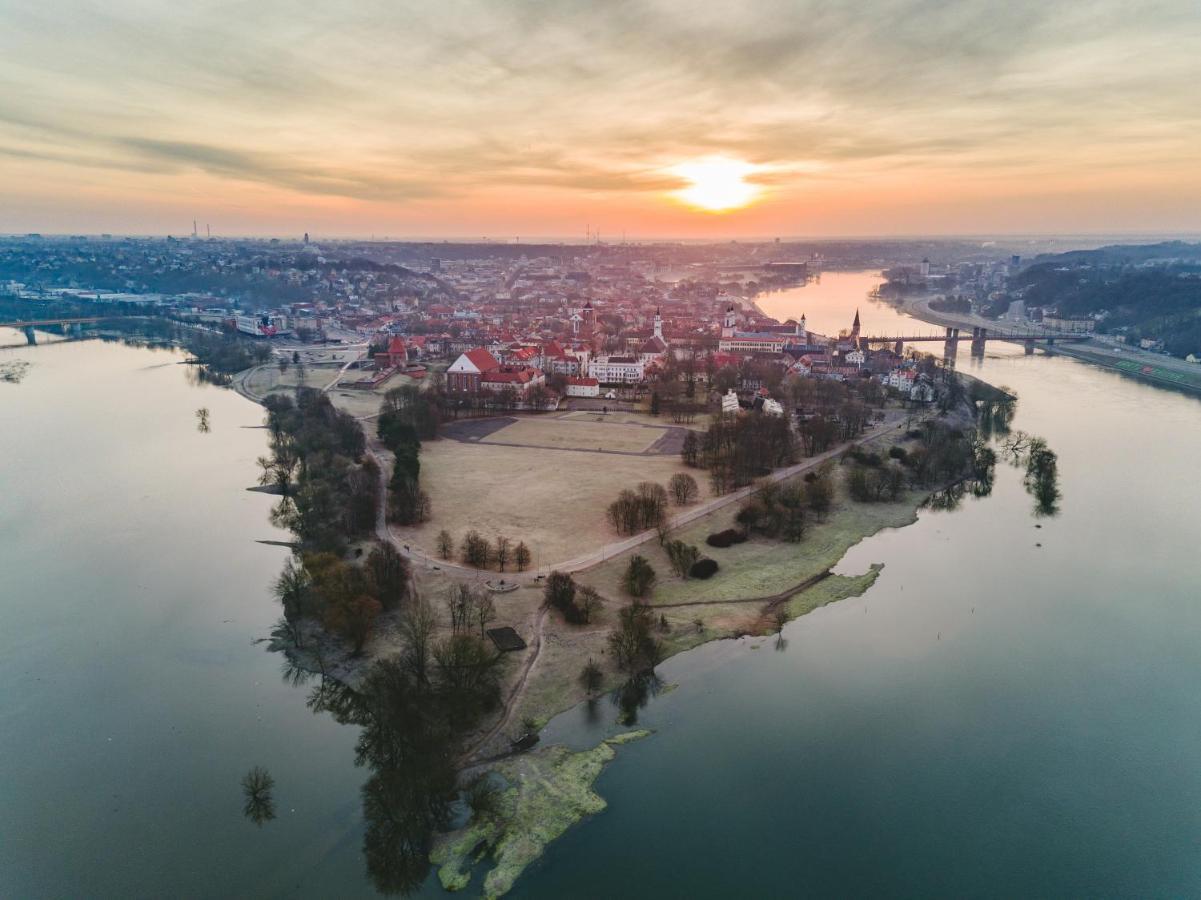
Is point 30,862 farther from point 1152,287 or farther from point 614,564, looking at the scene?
point 1152,287

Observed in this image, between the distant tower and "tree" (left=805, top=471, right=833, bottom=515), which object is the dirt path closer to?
"tree" (left=805, top=471, right=833, bottom=515)

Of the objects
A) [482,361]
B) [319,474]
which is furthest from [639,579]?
[482,361]

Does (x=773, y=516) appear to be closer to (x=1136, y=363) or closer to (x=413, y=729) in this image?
(x=413, y=729)

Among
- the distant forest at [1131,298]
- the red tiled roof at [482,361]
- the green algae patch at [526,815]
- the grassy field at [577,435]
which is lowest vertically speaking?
the green algae patch at [526,815]

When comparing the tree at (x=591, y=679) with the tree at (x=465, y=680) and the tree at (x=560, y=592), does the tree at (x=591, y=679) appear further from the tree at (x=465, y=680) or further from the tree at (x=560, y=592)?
the tree at (x=560, y=592)

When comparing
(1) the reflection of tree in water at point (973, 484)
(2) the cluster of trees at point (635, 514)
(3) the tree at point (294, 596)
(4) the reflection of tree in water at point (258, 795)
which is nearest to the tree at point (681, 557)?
(2) the cluster of trees at point (635, 514)
